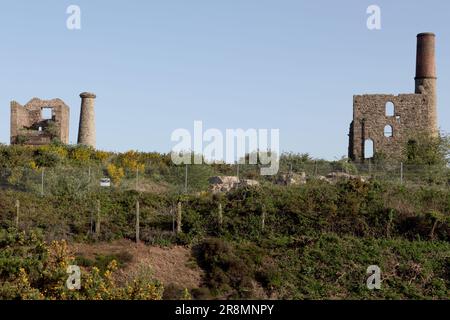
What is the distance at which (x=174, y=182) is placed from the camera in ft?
120

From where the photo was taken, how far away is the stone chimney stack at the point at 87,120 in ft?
173

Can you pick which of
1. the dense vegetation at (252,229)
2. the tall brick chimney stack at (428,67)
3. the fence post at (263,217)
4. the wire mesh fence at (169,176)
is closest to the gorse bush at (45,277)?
the dense vegetation at (252,229)

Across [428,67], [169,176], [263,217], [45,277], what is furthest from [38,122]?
[45,277]

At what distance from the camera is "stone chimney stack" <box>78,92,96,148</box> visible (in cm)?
5278

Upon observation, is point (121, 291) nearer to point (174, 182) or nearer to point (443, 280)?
point (443, 280)

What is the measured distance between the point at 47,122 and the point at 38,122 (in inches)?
55.2

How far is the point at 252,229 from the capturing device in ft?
93.4

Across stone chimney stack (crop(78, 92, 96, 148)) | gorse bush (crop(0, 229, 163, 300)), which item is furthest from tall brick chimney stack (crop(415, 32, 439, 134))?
gorse bush (crop(0, 229, 163, 300))

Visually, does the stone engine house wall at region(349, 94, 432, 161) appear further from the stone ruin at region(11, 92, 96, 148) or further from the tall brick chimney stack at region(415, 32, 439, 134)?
the stone ruin at region(11, 92, 96, 148)

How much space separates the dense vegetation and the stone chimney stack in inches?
591

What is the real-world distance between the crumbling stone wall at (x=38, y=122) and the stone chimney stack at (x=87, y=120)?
199cm

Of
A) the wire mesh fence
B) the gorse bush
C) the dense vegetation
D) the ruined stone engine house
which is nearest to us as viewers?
the gorse bush

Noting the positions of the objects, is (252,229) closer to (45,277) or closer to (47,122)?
(45,277)
